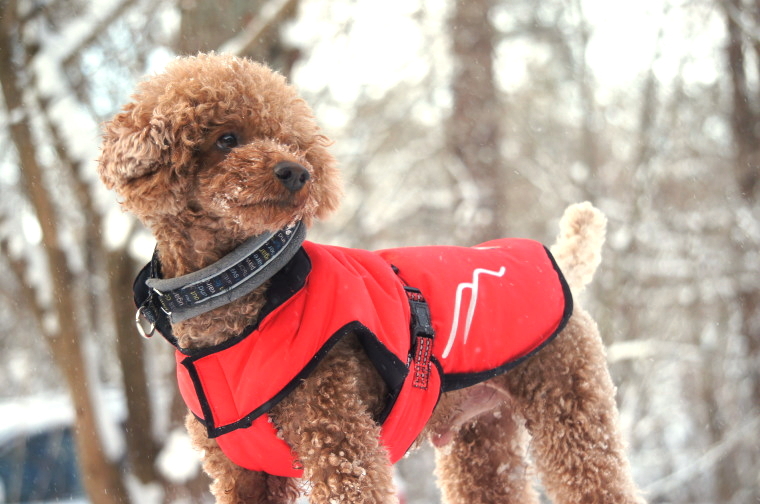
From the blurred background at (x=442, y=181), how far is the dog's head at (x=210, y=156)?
263 cm

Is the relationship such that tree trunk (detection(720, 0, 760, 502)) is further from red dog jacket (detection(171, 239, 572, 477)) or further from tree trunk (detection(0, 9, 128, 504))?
tree trunk (detection(0, 9, 128, 504))

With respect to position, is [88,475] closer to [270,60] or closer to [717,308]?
[270,60]

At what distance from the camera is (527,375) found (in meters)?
2.39

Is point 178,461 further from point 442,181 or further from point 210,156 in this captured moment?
point 442,181

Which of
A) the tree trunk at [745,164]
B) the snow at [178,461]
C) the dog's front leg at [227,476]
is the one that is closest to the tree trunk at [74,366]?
the snow at [178,461]

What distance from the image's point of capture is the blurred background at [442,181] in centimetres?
438

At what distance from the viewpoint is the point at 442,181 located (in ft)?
34.6

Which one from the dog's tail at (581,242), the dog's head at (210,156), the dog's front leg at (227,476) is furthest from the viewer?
the dog's tail at (581,242)

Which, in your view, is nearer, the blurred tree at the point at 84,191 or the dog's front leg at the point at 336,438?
the dog's front leg at the point at 336,438

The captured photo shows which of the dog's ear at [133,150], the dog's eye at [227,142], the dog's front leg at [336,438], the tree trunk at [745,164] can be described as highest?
the dog's ear at [133,150]

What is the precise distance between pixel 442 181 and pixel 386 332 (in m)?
8.83

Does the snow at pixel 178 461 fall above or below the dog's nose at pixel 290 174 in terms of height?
below

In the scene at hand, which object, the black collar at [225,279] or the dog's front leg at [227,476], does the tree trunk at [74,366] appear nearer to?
the dog's front leg at [227,476]

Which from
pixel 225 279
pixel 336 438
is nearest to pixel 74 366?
pixel 225 279
